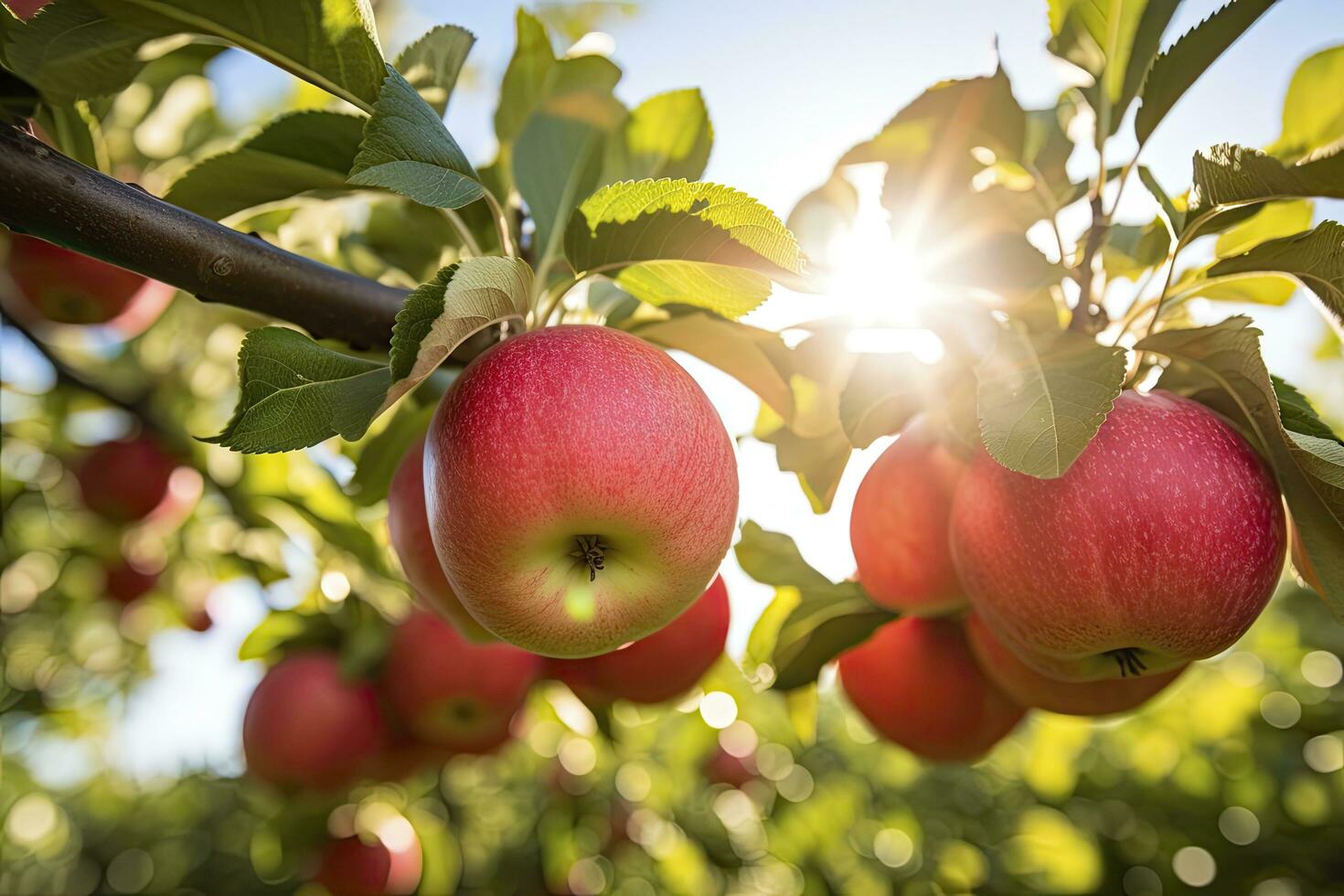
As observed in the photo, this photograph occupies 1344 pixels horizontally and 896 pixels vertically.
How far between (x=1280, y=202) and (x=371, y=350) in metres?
1.28

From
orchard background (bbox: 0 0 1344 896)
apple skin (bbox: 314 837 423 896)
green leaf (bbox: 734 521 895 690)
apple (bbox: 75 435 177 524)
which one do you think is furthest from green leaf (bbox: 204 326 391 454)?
apple skin (bbox: 314 837 423 896)

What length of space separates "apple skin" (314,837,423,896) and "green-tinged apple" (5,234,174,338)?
152cm

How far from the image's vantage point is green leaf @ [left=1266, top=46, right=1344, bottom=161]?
1111 millimetres

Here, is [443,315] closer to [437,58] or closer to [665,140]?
[437,58]

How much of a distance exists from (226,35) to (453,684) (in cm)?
116

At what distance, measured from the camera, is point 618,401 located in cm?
81

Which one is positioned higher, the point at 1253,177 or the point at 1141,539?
the point at 1253,177

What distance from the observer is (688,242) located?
0.86 m

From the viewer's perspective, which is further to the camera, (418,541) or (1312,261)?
(418,541)

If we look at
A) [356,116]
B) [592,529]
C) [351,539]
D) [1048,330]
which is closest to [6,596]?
[351,539]

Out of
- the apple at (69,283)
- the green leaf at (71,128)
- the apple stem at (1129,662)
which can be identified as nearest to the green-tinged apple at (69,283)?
the apple at (69,283)

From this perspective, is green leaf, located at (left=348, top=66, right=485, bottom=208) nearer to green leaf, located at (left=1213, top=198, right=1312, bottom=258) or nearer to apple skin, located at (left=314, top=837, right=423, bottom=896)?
green leaf, located at (left=1213, top=198, right=1312, bottom=258)

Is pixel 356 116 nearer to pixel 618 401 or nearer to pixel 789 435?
pixel 618 401

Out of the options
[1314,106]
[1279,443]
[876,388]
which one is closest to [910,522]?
[876,388]
